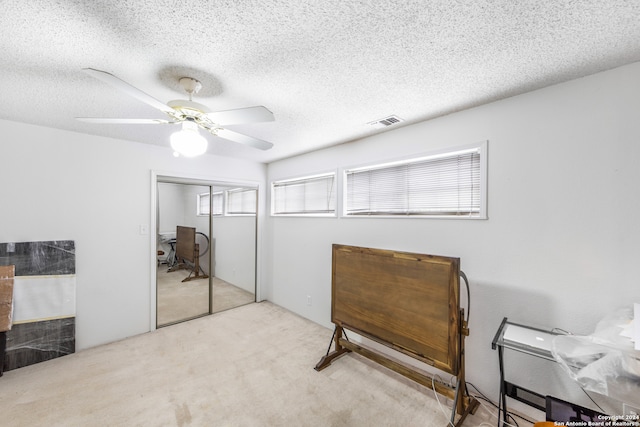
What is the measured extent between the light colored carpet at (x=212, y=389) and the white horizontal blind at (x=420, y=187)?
1.60 meters

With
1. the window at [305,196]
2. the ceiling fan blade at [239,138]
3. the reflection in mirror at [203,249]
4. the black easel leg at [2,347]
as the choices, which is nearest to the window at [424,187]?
the window at [305,196]

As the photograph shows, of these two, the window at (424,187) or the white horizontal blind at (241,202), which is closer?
the window at (424,187)

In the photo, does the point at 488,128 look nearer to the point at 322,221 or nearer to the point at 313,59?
the point at 313,59

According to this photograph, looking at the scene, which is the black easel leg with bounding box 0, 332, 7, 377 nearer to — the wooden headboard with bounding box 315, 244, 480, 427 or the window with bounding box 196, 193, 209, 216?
the window with bounding box 196, 193, 209, 216

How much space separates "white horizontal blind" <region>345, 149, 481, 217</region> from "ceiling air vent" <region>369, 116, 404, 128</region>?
42 centimetres

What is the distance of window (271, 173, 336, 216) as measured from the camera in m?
3.36

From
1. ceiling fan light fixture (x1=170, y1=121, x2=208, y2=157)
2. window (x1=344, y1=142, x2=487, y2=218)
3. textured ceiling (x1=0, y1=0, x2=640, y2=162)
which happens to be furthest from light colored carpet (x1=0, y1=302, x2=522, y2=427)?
textured ceiling (x1=0, y1=0, x2=640, y2=162)

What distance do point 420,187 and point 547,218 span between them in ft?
3.24

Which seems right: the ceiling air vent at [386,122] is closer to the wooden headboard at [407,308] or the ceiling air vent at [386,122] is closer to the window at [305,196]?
the window at [305,196]

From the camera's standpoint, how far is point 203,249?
381 centimetres

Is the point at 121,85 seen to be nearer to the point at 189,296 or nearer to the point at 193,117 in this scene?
the point at 193,117

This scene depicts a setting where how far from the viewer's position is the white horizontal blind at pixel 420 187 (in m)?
2.15

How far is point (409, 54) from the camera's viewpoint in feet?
4.52

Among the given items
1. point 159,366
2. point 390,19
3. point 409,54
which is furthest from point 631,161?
point 159,366
